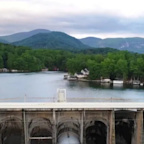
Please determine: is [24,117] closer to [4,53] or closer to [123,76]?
[123,76]

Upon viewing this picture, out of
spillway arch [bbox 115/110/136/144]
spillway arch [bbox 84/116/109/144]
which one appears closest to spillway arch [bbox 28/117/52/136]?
spillway arch [bbox 84/116/109/144]

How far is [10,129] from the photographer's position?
25.9 meters

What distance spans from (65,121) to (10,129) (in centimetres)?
457

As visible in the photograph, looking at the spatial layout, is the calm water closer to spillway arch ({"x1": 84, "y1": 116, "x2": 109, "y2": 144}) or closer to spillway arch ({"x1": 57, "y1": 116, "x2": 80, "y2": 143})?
spillway arch ({"x1": 84, "y1": 116, "x2": 109, "y2": 144})

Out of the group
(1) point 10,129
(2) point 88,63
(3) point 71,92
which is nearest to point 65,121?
(1) point 10,129

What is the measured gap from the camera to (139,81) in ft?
259

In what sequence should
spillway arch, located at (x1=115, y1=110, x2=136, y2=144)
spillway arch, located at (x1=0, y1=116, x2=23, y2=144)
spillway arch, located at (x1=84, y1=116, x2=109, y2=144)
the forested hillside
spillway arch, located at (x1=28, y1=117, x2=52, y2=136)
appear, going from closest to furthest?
spillway arch, located at (x1=0, y1=116, x2=23, y2=144) → spillway arch, located at (x1=28, y1=117, x2=52, y2=136) → spillway arch, located at (x1=115, y1=110, x2=136, y2=144) → spillway arch, located at (x1=84, y1=116, x2=109, y2=144) → the forested hillside

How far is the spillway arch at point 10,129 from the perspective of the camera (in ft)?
82.2

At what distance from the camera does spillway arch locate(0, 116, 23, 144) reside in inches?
987

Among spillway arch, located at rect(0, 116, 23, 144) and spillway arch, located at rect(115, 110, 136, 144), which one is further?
spillway arch, located at rect(115, 110, 136, 144)

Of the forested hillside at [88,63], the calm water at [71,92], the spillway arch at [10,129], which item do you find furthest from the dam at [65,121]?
the forested hillside at [88,63]

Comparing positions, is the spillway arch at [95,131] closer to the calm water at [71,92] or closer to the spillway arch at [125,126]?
the spillway arch at [125,126]

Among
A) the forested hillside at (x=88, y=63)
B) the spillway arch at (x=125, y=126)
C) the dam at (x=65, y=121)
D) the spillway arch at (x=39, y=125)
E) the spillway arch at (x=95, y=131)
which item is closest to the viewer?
the dam at (x=65, y=121)

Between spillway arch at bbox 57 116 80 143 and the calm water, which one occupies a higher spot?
spillway arch at bbox 57 116 80 143
